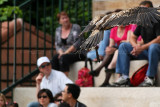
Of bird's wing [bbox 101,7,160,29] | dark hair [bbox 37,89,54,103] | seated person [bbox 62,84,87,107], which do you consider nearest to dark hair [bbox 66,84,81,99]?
seated person [bbox 62,84,87,107]

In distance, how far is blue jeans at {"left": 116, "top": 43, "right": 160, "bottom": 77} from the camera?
9.46 metres

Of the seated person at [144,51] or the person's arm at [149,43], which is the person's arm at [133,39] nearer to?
the seated person at [144,51]

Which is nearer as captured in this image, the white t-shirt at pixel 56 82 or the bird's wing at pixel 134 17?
→ the bird's wing at pixel 134 17

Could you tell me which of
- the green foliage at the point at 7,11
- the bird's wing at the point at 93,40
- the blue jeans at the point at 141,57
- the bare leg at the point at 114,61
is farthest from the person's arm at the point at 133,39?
the green foliage at the point at 7,11

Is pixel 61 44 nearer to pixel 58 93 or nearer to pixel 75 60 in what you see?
pixel 75 60

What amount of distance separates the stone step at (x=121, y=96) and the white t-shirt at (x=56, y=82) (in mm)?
373

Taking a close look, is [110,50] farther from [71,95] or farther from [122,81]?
[71,95]

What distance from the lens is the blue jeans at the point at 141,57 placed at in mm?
9459

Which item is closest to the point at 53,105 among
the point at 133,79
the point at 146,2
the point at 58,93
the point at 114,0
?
the point at 58,93

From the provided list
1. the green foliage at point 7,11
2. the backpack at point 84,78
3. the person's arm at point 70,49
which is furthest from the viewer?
the green foliage at point 7,11

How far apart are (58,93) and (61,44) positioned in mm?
1357

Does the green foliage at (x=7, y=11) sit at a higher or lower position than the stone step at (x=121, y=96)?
higher

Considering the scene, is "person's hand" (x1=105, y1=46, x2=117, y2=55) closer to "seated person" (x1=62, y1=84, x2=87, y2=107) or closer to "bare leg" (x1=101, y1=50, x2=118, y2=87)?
"bare leg" (x1=101, y1=50, x2=118, y2=87)

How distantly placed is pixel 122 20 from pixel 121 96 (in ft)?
7.87
